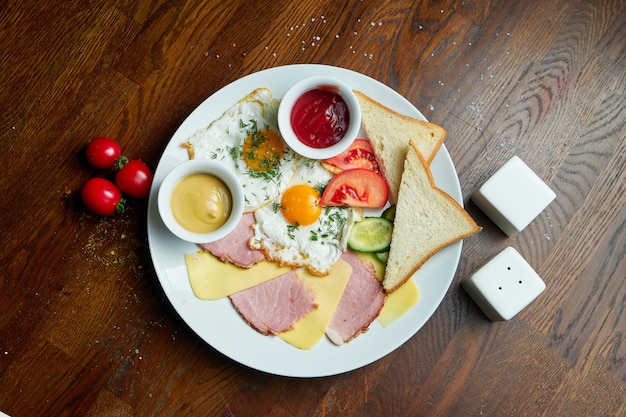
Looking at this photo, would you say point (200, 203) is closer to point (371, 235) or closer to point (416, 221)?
point (371, 235)

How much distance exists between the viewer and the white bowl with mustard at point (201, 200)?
231 cm

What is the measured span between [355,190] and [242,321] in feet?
2.51

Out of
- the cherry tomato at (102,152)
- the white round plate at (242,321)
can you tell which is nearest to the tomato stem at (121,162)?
the cherry tomato at (102,152)

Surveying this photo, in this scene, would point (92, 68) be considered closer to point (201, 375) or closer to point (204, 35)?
point (204, 35)

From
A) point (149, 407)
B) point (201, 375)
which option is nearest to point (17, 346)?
point (149, 407)

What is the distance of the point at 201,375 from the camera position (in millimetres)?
2562

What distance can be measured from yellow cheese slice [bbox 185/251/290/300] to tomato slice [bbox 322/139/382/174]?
523mm

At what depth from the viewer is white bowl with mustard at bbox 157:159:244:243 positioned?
2309 millimetres

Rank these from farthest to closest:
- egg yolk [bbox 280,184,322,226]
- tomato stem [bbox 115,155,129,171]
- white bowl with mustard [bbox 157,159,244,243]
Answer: tomato stem [bbox 115,155,129,171] < egg yolk [bbox 280,184,322,226] < white bowl with mustard [bbox 157,159,244,243]

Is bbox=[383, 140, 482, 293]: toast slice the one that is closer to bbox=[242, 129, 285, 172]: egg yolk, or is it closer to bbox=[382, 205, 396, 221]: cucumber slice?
bbox=[382, 205, 396, 221]: cucumber slice

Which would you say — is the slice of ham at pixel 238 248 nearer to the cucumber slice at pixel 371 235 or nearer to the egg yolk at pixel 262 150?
→ the egg yolk at pixel 262 150

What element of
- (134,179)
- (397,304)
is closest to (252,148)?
(134,179)

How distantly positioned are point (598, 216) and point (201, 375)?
206 cm

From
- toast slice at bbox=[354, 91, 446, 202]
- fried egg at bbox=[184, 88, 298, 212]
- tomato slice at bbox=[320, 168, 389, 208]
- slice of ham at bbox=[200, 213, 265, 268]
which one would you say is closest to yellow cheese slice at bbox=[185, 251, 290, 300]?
slice of ham at bbox=[200, 213, 265, 268]
